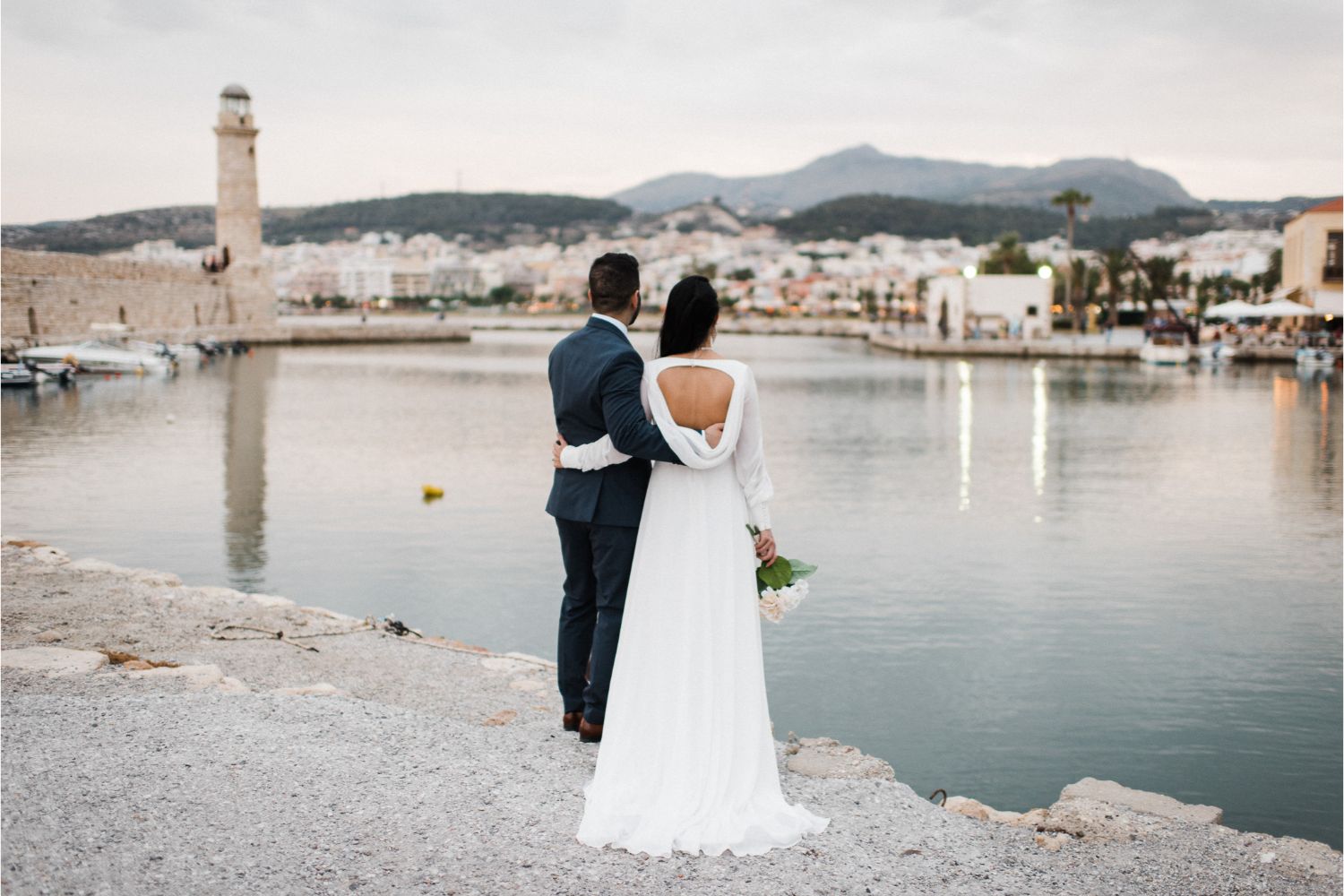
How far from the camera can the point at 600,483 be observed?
3.59 m

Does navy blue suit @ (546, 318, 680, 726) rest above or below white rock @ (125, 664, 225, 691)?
above

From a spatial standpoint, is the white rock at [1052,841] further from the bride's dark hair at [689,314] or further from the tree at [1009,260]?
the tree at [1009,260]

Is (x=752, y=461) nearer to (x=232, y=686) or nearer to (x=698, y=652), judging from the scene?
(x=698, y=652)

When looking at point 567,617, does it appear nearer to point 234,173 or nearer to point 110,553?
point 110,553

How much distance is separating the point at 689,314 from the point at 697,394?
23cm

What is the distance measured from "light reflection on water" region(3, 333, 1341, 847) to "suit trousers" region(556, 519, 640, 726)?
2.46 metres

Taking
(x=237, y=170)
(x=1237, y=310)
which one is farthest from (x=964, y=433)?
(x=237, y=170)

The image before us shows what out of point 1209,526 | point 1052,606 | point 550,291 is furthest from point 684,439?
point 550,291

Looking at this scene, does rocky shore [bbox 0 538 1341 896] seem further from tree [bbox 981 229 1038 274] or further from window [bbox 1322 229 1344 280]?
tree [bbox 981 229 1038 274]

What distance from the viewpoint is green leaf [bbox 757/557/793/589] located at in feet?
11.6

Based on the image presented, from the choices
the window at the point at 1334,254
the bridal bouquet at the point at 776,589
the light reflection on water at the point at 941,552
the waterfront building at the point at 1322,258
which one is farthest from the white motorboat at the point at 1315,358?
the bridal bouquet at the point at 776,589

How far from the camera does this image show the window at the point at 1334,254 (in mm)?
42906

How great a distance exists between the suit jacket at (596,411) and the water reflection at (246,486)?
6.14 metres

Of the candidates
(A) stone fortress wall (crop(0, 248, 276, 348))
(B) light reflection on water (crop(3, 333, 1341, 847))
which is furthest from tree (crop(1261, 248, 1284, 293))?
(A) stone fortress wall (crop(0, 248, 276, 348))
